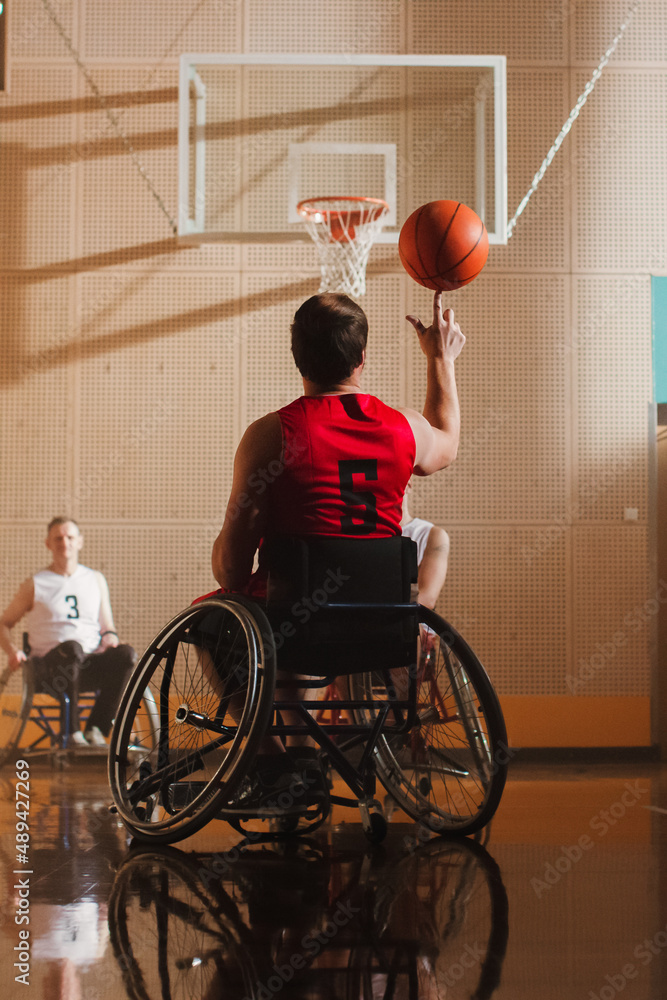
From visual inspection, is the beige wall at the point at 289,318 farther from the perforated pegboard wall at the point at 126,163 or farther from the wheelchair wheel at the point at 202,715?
the wheelchair wheel at the point at 202,715

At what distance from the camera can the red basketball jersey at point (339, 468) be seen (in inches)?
80.2

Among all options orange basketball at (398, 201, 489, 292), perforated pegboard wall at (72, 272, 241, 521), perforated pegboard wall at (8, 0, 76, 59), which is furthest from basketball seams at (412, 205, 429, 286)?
perforated pegboard wall at (8, 0, 76, 59)

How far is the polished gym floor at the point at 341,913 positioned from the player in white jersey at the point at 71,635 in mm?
1385

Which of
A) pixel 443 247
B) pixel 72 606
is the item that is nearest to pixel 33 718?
pixel 72 606

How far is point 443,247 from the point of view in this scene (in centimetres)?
267

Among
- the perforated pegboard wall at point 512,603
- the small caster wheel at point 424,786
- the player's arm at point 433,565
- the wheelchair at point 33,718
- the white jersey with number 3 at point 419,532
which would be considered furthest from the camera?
the perforated pegboard wall at point 512,603

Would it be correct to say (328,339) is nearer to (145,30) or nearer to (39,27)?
(145,30)

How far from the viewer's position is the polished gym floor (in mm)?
1343

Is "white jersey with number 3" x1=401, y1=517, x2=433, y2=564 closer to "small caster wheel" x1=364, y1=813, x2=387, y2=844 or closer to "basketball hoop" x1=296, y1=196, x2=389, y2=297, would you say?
"small caster wheel" x1=364, y1=813, x2=387, y2=844

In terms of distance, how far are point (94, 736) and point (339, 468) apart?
2.51m

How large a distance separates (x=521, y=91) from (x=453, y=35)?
0.46 meters

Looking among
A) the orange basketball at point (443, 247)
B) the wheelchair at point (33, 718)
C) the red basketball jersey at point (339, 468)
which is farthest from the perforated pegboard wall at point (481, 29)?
the wheelchair at point (33, 718)

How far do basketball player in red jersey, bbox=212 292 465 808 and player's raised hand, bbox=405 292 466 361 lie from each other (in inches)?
8.4

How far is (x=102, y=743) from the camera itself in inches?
156
